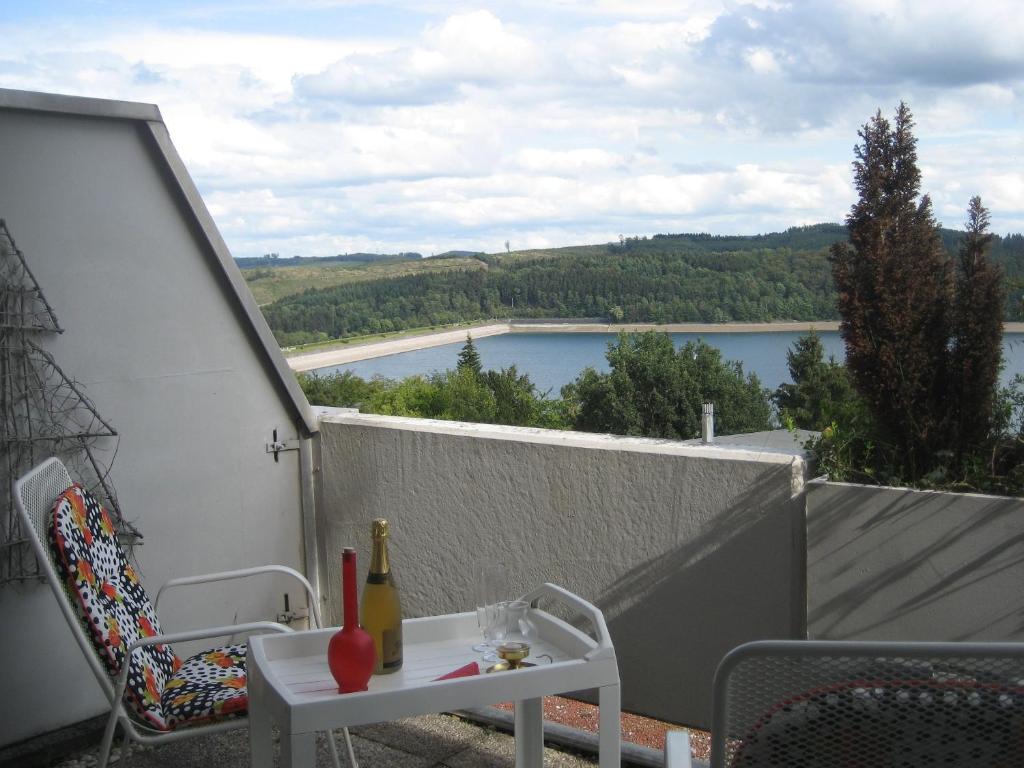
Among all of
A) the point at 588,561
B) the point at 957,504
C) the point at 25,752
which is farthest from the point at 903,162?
the point at 25,752

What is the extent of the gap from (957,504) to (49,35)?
5.99 meters

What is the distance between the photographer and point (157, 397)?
355cm

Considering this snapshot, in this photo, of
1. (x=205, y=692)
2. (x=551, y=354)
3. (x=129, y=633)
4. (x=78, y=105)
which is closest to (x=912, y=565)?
(x=205, y=692)

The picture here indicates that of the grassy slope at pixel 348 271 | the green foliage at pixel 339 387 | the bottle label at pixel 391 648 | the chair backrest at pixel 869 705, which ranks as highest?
the grassy slope at pixel 348 271

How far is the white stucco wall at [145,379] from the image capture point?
10.4 ft

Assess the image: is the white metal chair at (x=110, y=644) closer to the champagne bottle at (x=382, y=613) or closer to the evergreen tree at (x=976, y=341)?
the champagne bottle at (x=382, y=613)

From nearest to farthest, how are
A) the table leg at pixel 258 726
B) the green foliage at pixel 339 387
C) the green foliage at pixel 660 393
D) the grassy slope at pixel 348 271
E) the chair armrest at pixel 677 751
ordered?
the chair armrest at pixel 677 751, the table leg at pixel 258 726, the grassy slope at pixel 348 271, the green foliage at pixel 339 387, the green foliage at pixel 660 393

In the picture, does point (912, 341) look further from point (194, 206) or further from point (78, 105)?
point (78, 105)

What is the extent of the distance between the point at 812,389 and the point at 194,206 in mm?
10237

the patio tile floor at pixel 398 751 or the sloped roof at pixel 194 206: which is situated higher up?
the sloped roof at pixel 194 206

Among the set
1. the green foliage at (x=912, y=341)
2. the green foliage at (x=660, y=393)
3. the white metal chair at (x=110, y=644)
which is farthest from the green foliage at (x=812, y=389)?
the green foliage at (x=660, y=393)

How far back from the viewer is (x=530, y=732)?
8.21 feet

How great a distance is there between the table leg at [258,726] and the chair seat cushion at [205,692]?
0.11m

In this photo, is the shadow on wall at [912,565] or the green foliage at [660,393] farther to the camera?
the green foliage at [660,393]
